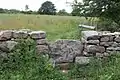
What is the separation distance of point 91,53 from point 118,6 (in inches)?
59.1

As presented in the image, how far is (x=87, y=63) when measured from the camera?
970 cm

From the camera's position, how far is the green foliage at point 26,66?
805cm

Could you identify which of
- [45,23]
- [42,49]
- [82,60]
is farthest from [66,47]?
[45,23]

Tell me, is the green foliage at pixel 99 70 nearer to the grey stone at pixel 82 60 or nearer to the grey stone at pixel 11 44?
the grey stone at pixel 82 60

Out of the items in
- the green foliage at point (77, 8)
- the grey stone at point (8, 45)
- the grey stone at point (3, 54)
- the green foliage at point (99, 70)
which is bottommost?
the green foliage at point (99, 70)

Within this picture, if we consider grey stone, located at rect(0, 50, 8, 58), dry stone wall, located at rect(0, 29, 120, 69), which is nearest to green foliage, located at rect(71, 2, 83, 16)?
dry stone wall, located at rect(0, 29, 120, 69)

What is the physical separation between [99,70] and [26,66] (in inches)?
69.5

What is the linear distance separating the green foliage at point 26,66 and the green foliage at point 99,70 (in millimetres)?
752

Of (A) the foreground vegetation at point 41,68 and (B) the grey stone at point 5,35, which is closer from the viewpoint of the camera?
(A) the foreground vegetation at point 41,68

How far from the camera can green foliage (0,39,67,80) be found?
8055mm

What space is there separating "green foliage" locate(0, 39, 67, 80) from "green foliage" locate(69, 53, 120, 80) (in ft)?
2.47

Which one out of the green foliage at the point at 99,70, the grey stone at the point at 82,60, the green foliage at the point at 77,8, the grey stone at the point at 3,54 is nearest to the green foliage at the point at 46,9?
the green foliage at the point at 77,8

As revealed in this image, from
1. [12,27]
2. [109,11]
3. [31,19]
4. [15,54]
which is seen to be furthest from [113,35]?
[31,19]

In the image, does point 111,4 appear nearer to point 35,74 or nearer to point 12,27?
point 35,74
